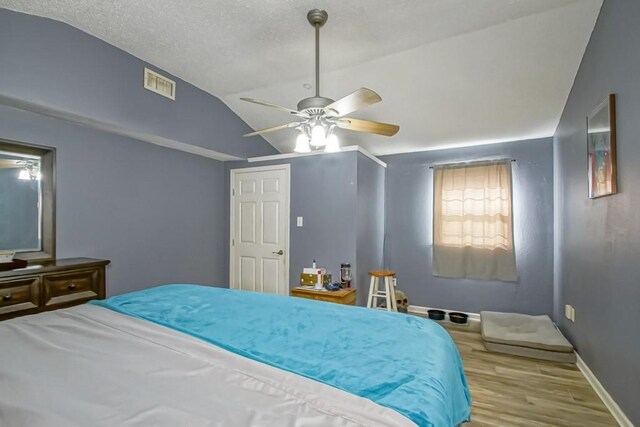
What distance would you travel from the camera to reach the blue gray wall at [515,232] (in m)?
3.65

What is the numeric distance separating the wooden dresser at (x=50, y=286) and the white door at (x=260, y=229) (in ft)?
5.91

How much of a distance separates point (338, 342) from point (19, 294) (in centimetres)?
239

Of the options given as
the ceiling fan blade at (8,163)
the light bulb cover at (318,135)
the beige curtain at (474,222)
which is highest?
the light bulb cover at (318,135)

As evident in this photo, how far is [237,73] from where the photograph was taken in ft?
10.5

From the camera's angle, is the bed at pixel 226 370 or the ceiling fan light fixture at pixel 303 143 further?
the ceiling fan light fixture at pixel 303 143

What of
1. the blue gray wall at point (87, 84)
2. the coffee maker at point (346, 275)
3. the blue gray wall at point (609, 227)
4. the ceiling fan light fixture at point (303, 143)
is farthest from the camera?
the coffee maker at point (346, 275)

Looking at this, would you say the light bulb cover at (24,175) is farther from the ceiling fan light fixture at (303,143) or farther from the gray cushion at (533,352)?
the gray cushion at (533,352)

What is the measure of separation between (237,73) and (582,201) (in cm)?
342

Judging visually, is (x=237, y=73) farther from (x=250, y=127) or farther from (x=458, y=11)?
(x=458, y=11)

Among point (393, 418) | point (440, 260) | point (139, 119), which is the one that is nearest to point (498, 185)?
point (440, 260)

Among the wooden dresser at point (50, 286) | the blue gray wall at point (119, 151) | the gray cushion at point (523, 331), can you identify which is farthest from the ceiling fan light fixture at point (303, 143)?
the gray cushion at point (523, 331)

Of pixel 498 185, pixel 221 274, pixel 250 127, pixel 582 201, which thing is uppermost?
pixel 250 127

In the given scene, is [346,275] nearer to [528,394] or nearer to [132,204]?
[528,394]

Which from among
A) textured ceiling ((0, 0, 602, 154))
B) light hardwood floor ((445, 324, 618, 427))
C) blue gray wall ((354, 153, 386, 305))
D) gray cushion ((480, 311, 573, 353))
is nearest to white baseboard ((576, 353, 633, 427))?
light hardwood floor ((445, 324, 618, 427))
